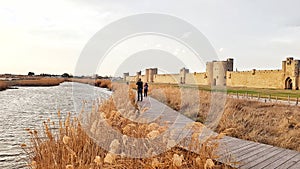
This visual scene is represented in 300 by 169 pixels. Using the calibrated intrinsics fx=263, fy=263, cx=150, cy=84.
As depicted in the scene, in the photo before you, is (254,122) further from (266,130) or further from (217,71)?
(217,71)

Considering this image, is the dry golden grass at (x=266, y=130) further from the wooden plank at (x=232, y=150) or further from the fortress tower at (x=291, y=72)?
the fortress tower at (x=291, y=72)

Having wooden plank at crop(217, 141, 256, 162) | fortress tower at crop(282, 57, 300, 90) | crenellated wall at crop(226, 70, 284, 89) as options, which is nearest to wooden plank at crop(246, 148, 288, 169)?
wooden plank at crop(217, 141, 256, 162)

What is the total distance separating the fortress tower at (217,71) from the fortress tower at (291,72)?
14.5 meters

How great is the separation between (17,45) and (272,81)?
36.5 m

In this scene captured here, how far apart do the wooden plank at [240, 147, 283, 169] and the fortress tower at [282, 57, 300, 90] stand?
3601 centimetres

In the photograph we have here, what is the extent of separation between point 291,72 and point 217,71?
1638 cm

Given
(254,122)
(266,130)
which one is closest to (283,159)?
(266,130)

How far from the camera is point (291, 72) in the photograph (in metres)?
37.2

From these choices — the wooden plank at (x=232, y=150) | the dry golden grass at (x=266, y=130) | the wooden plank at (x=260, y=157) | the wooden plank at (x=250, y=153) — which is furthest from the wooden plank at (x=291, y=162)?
the dry golden grass at (x=266, y=130)

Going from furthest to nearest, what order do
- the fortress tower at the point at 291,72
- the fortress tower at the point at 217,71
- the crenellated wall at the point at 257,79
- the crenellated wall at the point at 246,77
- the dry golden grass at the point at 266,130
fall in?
the fortress tower at the point at 217,71 < the crenellated wall at the point at 257,79 < the crenellated wall at the point at 246,77 < the fortress tower at the point at 291,72 < the dry golden grass at the point at 266,130

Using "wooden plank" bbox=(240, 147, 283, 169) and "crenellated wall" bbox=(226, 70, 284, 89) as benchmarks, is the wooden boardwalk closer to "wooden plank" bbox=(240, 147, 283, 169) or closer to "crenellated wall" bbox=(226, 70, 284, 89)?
"wooden plank" bbox=(240, 147, 283, 169)

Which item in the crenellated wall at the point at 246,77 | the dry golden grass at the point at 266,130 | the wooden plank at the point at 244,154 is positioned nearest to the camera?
the wooden plank at the point at 244,154

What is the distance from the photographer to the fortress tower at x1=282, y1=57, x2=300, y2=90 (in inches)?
1441

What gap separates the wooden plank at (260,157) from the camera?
4.22 metres
